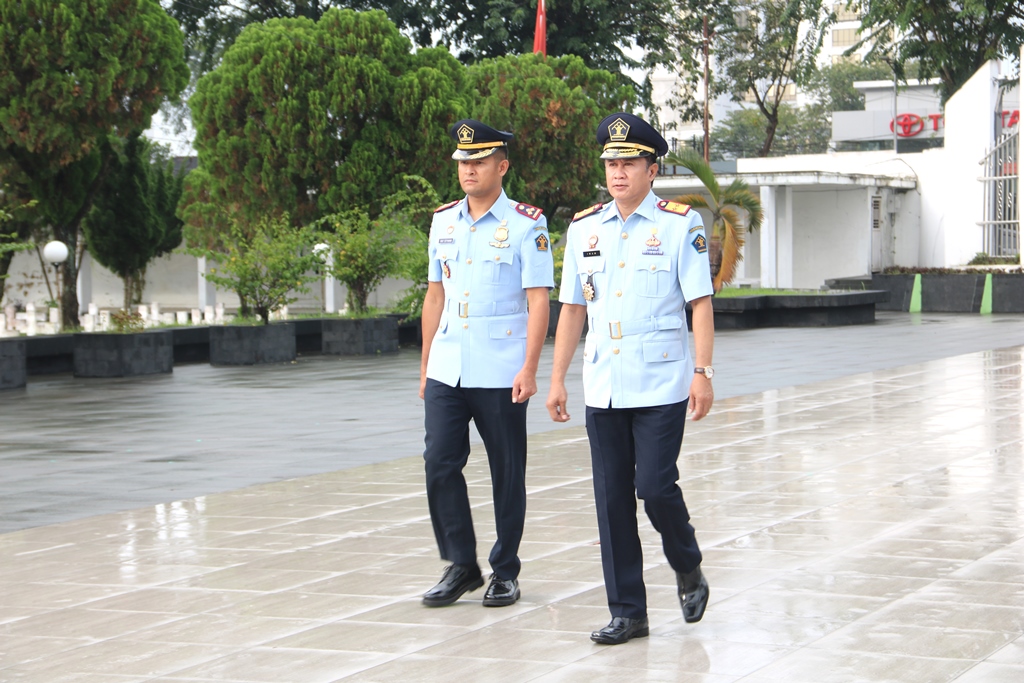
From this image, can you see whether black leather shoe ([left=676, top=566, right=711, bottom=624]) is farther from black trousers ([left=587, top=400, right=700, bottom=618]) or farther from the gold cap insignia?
the gold cap insignia

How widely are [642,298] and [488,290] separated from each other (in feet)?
2.72

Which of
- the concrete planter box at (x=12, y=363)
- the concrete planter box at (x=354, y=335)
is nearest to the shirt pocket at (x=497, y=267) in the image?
the concrete planter box at (x=12, y=363)

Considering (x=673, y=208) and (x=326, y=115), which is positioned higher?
(x=326, y=115)

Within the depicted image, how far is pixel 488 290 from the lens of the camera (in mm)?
5543

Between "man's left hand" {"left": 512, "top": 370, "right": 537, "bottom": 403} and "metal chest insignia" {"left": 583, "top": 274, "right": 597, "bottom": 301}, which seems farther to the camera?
"man's left hand" {"left": 512, "top": 370, "right": 537, "bottom": 403}

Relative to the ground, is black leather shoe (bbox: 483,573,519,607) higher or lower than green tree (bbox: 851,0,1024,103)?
lower

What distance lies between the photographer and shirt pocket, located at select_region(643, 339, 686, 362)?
489 centimetres

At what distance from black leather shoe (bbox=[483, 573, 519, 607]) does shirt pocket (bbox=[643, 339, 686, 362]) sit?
3.86 feet

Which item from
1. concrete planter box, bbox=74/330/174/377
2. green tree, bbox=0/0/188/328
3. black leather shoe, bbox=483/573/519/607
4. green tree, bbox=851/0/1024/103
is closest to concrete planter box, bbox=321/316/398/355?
concrete planter box, bbox=74/330/174/377

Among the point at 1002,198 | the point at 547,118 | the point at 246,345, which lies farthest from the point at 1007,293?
the point at 246,345

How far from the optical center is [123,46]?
19141 mm

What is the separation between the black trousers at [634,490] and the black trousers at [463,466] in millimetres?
566

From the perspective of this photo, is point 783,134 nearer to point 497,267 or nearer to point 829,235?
point 829,235

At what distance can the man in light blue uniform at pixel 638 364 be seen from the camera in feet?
15.9
